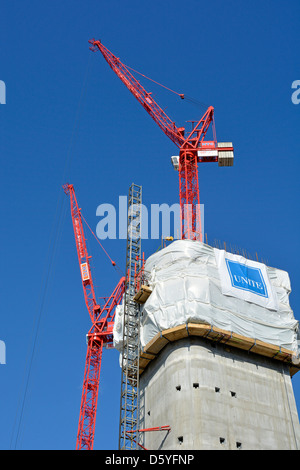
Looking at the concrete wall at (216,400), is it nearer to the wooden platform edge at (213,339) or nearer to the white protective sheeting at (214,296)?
the wooden platform edge at (213,339)

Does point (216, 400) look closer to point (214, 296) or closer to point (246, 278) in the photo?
point (214, 296)

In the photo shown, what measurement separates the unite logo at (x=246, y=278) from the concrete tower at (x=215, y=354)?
A: 0.40ft

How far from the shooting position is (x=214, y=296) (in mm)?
73625

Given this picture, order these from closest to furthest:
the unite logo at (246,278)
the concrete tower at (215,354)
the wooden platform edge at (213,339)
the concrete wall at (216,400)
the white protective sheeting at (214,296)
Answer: the concrete wall at (216,400) → the concrete tower at (215,354) → the wooden platform edge at (213,339) → the white protective sheeting at (214,296) → the unite logo at (246,278)

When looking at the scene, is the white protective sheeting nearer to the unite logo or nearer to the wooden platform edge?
the unite logo

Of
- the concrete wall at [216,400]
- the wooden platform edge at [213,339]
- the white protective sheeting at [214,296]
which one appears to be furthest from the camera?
the white protective sheeting at [214,296]

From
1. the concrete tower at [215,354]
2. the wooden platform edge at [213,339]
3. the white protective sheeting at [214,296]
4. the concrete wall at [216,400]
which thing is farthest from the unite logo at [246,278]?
the concrete wall at [216,400]

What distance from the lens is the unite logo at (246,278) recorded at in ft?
253

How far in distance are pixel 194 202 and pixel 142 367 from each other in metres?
26.7

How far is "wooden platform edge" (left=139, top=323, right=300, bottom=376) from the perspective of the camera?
70.0 metres

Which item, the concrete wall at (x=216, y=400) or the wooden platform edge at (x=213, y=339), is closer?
the concrete wall at (x=216, y=400)

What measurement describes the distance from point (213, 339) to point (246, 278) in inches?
407
